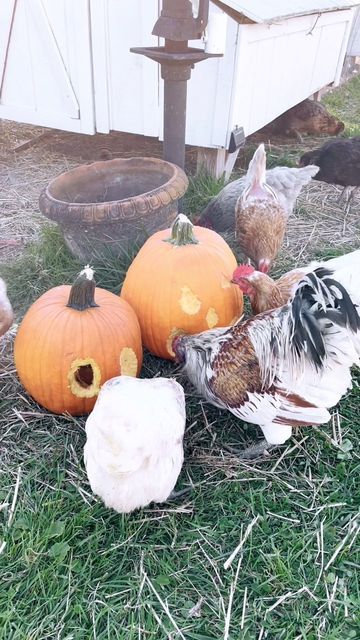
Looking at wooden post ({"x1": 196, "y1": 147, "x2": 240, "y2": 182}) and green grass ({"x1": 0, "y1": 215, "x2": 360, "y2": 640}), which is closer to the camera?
green grass ({"x1": 0, "y1": 215, "x2": 360, "y2": 640})

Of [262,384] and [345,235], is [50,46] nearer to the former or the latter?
[345,235]

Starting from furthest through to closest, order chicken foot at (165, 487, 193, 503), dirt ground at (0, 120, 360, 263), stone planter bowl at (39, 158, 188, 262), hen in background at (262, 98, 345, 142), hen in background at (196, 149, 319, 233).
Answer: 1. hen in background at (262, 98, 345, 142)
2. dirt ground at (0, 120, 360, 263)
3. hen in background at (196, 149, 319, 233)
4. stone planter bowl at (39, 158, 188, 262)
5. chicken foot at (165, 487, 193, 503)

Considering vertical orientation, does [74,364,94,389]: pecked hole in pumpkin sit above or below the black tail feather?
below

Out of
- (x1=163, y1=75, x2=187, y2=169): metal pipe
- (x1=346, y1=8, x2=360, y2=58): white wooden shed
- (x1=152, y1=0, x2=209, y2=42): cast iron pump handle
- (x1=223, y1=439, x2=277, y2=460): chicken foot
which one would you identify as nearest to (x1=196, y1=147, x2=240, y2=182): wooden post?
(x1=163, y1=75, x2=187, y2=169): metal pipe

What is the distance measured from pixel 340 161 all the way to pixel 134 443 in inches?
142

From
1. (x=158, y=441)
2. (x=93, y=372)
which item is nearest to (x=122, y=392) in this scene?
(x=158, y=441)

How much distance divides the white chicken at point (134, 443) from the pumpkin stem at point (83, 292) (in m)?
0.52

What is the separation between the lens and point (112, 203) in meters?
2.76

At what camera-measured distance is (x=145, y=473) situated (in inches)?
68.9

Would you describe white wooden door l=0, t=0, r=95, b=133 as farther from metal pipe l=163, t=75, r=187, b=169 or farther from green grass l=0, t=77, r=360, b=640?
green grass l=0, t=77, r=360, b=640

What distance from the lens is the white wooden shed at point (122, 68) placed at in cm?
391

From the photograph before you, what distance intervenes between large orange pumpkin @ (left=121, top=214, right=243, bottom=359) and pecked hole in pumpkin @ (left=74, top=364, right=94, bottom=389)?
0.38m

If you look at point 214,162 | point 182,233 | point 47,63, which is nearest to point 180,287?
point 182,233

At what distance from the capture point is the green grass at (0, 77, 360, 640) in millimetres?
1662
